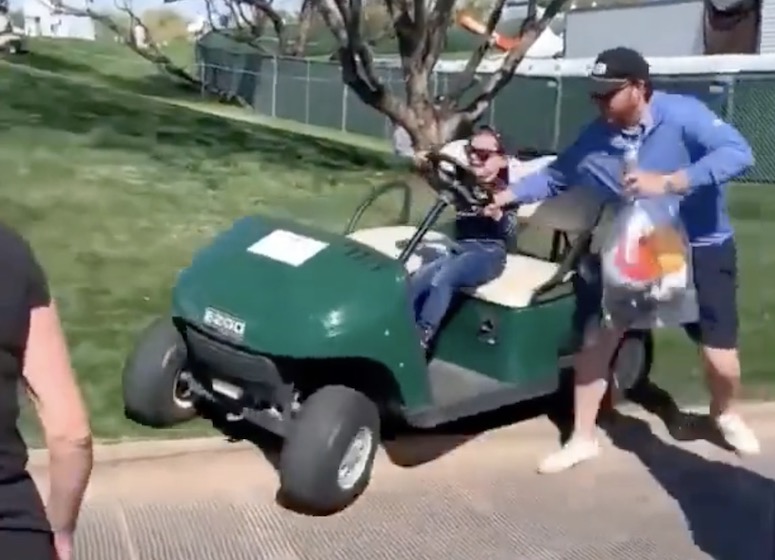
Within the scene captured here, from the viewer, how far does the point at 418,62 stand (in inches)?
676

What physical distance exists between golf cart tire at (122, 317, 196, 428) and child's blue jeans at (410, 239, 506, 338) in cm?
99

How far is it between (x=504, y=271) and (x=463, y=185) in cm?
55

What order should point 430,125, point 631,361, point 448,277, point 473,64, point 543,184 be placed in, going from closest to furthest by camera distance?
point 543,184, point 448,277, point 631,361, point 430,125, point 473,64

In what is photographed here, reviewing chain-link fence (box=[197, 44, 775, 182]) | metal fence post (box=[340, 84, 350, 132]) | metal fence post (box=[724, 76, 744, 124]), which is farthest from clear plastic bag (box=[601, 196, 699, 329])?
metal fence post (box=[340, 84, 350, 132])

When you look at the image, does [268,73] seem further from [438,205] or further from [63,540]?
[63,540]

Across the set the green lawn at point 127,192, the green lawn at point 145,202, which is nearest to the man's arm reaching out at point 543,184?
the green lawn at point 145,202

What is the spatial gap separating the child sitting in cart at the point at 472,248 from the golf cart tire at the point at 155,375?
3.31ft

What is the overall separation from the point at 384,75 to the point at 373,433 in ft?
65.3

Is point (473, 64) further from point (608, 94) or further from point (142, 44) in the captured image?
point (142, 44)

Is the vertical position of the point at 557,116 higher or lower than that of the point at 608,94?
lower

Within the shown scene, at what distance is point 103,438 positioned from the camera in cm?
519

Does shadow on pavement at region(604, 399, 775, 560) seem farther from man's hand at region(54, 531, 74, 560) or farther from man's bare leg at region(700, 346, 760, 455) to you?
man's hand at region(54, 531, 74, 560)

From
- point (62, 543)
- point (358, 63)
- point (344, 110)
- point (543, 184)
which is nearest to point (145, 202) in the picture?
point (543, 184)

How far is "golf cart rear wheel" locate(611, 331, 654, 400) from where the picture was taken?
19.7 ft
